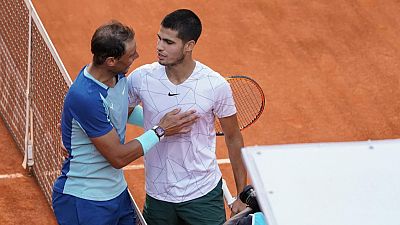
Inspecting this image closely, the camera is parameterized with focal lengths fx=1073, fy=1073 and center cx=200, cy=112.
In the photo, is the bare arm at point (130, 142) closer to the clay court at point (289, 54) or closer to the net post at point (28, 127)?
the net post at point (28, 127)

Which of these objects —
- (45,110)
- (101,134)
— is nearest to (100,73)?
(101,134)

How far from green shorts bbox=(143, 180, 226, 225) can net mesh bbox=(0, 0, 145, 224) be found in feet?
3.70

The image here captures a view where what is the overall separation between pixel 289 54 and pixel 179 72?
4.98 meters

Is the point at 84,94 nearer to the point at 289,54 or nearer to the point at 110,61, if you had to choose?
the point at 110,61

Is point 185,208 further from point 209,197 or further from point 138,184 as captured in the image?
point 138,184

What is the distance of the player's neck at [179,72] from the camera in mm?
6793

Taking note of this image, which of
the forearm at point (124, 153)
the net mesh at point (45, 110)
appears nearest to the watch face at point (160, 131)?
the forearm at point (124, 153)

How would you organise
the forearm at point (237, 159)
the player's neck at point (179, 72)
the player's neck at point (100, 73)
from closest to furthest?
the player's neck at point (100, 73) < the player's neck at point (179, 72) < the forearm at point (237, 159)

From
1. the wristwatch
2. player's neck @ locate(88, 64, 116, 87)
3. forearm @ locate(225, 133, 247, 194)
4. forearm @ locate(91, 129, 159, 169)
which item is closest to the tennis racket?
forearm @ locate(225, 133, 247, 194)

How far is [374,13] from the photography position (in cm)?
1262

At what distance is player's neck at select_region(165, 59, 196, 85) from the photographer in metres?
6.79

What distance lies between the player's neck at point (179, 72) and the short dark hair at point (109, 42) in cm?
51

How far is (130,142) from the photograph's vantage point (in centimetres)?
652

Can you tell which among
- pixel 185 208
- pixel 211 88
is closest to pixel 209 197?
pixel 185 208
